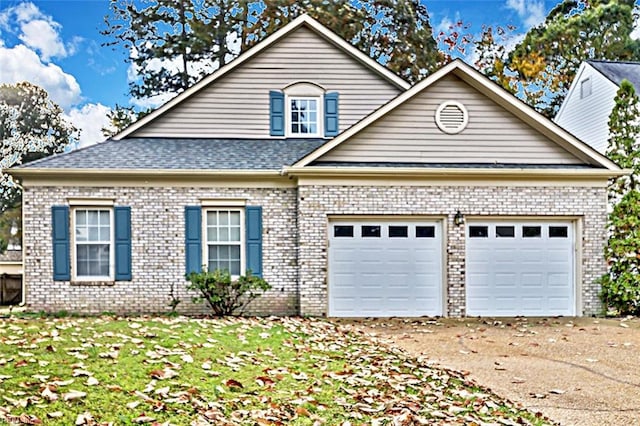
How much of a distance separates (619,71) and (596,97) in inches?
43.8

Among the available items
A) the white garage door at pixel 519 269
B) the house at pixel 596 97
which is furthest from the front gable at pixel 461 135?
the house at pixel 596 97

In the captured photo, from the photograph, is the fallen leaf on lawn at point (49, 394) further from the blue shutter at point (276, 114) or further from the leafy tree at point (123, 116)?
the leafy tree at point (123, 116)

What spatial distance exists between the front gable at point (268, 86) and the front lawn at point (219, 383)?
22.1ft

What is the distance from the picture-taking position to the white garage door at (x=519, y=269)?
1270cm

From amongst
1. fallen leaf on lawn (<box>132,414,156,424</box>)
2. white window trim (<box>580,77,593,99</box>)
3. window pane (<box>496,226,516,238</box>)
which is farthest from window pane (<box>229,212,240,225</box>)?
white window trim (<box>580,77,593,99</box>)

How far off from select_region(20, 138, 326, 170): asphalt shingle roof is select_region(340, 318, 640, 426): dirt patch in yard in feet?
13.1

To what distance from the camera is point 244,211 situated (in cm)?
1284

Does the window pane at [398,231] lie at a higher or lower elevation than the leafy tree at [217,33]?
lower

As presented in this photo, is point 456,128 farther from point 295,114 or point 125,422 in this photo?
point 125,422

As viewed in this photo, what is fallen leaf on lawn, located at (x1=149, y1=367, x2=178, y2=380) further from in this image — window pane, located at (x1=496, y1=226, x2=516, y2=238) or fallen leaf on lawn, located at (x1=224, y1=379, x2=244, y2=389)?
window pane, located at (x1=496, y1=226, x2=516, y2=238)

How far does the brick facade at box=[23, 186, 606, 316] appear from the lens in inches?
488

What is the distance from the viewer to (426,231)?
41.7 ft

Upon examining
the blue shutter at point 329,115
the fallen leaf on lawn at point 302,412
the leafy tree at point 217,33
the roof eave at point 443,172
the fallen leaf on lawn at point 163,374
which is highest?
the leafy tree at point 217,33

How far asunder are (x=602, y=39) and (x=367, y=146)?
72.7 feet
